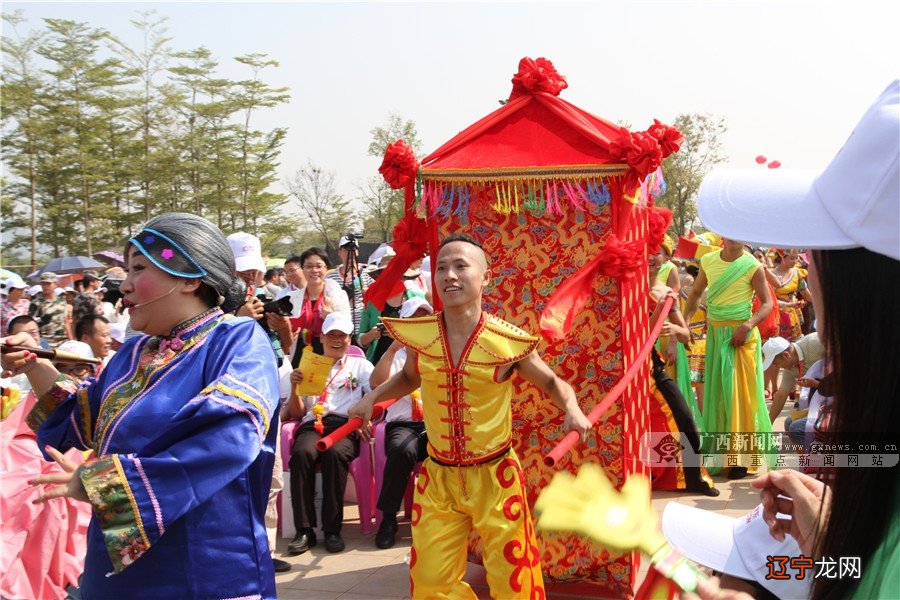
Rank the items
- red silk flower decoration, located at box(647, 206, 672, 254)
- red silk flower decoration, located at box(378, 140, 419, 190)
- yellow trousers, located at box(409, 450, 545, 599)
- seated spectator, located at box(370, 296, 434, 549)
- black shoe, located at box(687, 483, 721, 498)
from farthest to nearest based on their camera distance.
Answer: black shoe, located at box(687, 483, 721, 498)
seated spectator, located at box(370, 296, 434, 549)
red silk flower decoration, located at box(647, 206, 672, 254)
red silk flower decoration, located at box(378, 140, 419, 190)
yellow trousers, located at box(409, 450, 545, 599)

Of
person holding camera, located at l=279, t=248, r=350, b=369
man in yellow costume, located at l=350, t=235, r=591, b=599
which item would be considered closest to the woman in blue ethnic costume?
man in yellow costume, located at l=350, t=235, r=591, b=599

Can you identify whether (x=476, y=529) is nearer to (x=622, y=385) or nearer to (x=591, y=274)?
(x=622, y=385)

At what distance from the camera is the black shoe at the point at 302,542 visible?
518 cm

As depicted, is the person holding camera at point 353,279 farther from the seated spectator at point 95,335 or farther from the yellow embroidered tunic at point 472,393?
the yellow embroidered tunic at point 472,393

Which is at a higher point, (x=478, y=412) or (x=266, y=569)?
(x=478, y=412)

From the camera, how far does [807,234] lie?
1065 millimetres

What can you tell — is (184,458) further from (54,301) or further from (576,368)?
(54,301)

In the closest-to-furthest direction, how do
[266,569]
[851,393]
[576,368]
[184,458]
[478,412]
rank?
1. [851,393]
2. [184,458]
3. [266,569]
4. [478,412]
5. [576,368]

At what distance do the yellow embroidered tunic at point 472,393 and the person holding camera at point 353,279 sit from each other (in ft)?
13.2

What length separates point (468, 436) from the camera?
344cm

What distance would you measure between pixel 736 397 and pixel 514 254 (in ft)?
10.7

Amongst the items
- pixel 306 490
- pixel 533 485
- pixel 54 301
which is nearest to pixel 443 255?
pixel 533 485

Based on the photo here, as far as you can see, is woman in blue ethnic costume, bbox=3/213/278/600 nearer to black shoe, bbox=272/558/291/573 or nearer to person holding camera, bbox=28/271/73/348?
black shoe, bbox=272/558/291/573

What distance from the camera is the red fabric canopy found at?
3967 mm
